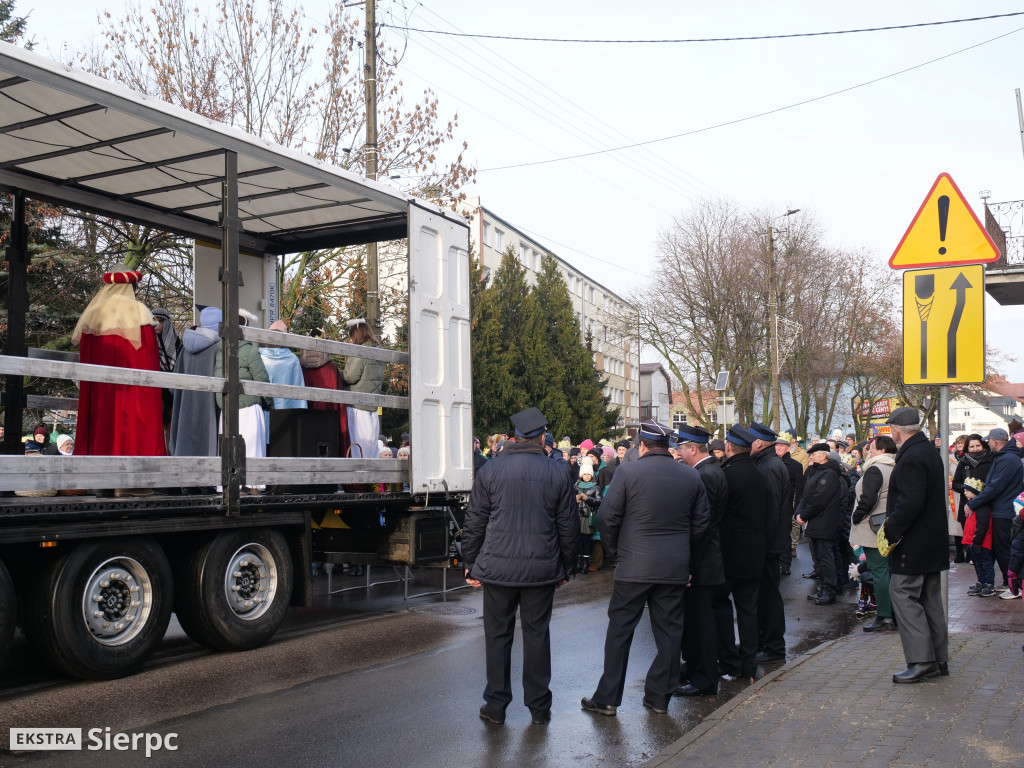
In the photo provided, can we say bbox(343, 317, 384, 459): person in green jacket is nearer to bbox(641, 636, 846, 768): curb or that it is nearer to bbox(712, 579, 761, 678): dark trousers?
bbox(712, 579, 761, 678): dark trousers

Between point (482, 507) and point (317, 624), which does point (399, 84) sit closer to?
point (317, 624)

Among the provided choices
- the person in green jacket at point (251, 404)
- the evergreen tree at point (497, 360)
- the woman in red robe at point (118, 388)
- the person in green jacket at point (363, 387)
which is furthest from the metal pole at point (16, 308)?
the evergreen tree at point (497, 360)

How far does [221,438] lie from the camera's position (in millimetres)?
7555

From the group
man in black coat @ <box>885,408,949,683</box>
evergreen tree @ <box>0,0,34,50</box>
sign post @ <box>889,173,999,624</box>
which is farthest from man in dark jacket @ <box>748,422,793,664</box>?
evergreen tree @ <box>0,0,34,50</box>

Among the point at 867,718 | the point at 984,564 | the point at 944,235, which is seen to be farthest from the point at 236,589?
the point at 984,564

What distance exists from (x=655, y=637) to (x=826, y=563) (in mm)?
5705

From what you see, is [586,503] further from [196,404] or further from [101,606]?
[101,606]

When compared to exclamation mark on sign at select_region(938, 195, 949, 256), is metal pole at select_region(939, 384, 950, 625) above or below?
below

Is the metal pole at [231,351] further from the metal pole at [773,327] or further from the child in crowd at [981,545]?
the metal pole at [773,327]

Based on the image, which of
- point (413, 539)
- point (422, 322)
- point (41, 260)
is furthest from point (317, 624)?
point (41, 260)

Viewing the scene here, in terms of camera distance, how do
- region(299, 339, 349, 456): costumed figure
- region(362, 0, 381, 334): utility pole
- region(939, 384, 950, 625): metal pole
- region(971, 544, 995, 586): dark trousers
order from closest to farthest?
1. region(939, 384, 950, 625): metal pole
2. region(299, 339, 349, 456): costumed figure
3. region(971, 544, 995, 586): dark trousers
4. region(362, 0, 381, 334): utility pole

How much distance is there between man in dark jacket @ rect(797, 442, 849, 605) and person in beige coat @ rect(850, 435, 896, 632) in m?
1.80

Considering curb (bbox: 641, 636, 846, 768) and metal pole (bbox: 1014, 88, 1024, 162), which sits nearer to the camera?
curb (bbox: 641, 636, 846, 768)

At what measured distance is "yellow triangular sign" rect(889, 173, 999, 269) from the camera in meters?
6.93
